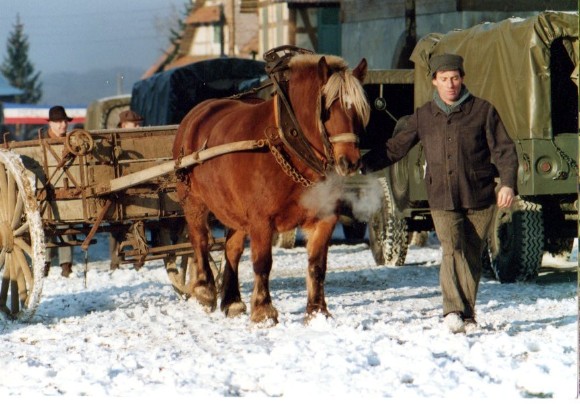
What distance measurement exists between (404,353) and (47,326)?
11.9 feet

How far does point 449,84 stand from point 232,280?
2894 millimetres

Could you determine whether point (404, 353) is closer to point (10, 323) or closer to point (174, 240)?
point (10, 323)

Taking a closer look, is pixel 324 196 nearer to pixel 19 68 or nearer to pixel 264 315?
pixel 264 315

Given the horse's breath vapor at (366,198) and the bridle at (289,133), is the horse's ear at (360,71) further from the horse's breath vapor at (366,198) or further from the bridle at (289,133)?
the horse's breath vapor at (366,198)

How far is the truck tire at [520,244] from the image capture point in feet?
42.9

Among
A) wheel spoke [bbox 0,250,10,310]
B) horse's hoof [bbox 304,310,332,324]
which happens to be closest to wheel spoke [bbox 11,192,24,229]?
wheel spoke [bbox 0,250,10,310]

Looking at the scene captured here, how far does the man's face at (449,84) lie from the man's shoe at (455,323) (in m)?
1.45

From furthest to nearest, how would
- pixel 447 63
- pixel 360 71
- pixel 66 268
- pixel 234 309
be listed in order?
pixel 66 268, pixel 234 309, pixel 360 71, pixel 447 63

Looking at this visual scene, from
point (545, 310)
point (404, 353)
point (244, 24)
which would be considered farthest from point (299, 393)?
point (244, 24)

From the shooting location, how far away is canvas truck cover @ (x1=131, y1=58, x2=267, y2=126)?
2303 cm

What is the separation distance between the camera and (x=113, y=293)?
41.0ft

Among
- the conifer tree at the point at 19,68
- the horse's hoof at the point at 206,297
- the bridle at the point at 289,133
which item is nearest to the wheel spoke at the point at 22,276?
the horse's hoof at the point at 206,297

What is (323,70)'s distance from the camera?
8.68 m

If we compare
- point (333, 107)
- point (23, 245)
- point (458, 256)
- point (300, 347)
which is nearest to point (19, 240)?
point (23, 245)
